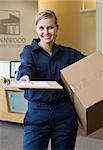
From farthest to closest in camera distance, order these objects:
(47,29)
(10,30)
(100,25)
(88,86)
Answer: (10,30) < (100,25) < (47,29) < (88,86)

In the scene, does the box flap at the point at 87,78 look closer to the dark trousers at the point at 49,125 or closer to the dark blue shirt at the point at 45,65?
the dark blue shirt at the point at 45,65

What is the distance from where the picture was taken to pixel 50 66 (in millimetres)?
1486

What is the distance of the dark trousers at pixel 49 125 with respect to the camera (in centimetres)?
148

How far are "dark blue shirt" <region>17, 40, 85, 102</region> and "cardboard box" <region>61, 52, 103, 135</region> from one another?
3.7 inches

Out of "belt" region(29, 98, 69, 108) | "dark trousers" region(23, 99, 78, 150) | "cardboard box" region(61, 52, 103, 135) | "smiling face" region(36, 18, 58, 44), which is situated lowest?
"dark trousers" region(23, 99, 78, 150)

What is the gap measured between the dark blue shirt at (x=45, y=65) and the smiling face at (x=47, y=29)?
2.8 inches

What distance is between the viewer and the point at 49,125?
4.87 ft

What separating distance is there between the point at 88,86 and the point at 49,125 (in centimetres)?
34

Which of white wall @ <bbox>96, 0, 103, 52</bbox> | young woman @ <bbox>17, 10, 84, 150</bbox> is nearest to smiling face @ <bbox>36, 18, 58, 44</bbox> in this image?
young woman @ <bbox>17, 10, 84, 150</bbox>

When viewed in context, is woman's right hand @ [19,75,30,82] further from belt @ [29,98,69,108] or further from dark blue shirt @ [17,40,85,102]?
belt @ [29,98,69,108]

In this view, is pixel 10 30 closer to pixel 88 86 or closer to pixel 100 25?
pixel 100 25

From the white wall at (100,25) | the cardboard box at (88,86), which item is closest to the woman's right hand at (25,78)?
the cardboard box at (88,86)

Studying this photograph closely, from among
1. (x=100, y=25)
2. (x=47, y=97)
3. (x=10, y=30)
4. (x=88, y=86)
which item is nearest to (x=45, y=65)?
(x=47, y=97)

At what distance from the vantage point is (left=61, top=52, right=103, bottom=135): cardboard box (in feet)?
4.13
